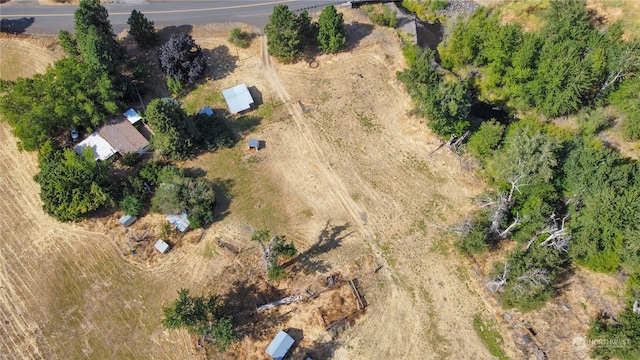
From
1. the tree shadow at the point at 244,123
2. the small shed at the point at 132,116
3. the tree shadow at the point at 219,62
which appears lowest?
the tree shadow at the point at 244,123

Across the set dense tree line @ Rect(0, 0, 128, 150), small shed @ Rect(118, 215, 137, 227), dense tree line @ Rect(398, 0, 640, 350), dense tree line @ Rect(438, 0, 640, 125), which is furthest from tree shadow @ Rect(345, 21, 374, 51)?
small shed @ Rect(118, 215, 137, 227)

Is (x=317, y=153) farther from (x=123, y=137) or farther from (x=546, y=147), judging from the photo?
(x=546, y=147)

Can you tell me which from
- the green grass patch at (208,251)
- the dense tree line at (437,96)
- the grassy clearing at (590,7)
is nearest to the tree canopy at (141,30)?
the green grass patch at (208,251)

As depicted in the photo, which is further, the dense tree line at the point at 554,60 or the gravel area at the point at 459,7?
the gravel area at the point at 459,7

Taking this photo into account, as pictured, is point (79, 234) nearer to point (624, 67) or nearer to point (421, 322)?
point (421, 322)

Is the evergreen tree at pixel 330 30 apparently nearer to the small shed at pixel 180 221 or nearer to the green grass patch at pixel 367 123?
the green grass patch at pixel 367 123

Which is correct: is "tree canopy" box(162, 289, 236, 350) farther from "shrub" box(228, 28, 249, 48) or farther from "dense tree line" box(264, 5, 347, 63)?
"shrub" box(228, 28, 249, 48)

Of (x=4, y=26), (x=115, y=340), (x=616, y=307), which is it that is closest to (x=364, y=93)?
(x=616, y=307)
